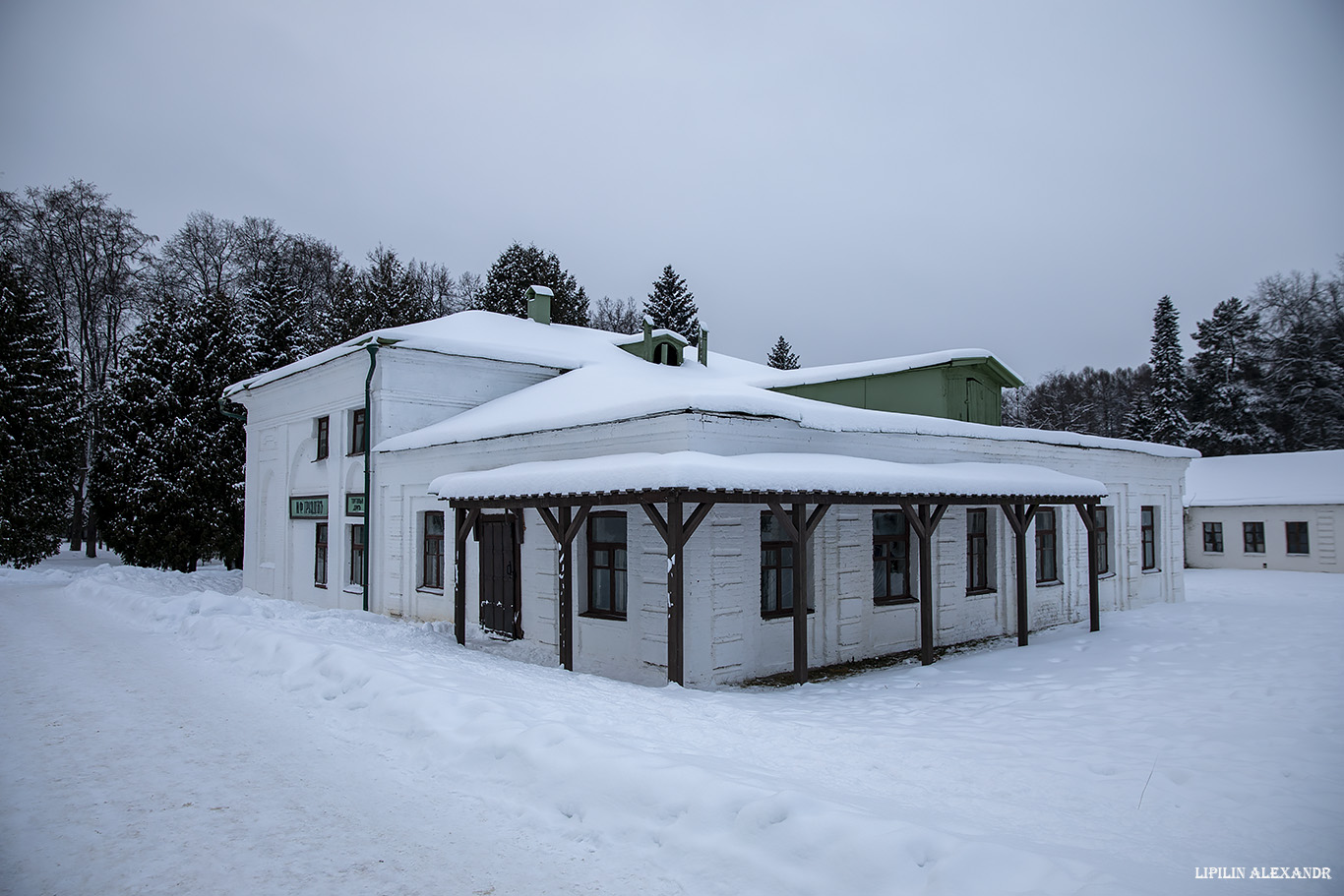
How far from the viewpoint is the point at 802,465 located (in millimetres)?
9805

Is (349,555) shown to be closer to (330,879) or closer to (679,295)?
(330,879)

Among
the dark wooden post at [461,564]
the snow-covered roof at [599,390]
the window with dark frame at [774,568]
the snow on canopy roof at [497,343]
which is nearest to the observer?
the window with dark frame at [774,568]

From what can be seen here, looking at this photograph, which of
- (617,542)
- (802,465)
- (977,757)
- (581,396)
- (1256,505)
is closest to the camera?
(977,757)

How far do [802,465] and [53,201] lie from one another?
33.1 metres

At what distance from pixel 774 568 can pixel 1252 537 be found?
86.8 feet

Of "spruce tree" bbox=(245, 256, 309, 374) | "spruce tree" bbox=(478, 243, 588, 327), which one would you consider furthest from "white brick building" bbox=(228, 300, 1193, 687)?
"spruce tree" bbox=(478, 243, 588, 327)

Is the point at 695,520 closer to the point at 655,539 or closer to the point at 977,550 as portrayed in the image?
the point at 655,539

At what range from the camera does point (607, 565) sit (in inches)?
434

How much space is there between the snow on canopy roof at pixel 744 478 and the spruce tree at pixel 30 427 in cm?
1967

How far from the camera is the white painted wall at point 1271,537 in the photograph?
26109 millimetres

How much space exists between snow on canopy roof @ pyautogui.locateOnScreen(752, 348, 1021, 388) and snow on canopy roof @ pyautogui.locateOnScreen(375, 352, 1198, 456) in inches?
57.3

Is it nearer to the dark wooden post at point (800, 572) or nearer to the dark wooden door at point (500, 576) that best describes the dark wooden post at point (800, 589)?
the dark wooden post at point (800, 572)

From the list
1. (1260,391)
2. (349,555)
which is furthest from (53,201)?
(1260,391)

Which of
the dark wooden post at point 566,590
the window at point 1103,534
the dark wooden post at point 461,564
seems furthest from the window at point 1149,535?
the dark wooden post at point 461,564
